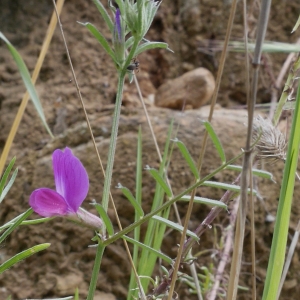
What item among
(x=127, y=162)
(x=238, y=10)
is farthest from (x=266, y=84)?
(x=127, y=162)

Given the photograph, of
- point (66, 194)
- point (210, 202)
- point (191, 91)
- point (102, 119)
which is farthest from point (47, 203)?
point (191, 91)

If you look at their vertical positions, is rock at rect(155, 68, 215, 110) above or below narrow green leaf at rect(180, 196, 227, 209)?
below

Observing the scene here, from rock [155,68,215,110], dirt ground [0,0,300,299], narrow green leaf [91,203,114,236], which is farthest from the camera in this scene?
rock [155,68,215,110]

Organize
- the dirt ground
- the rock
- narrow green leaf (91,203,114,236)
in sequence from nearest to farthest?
narrow green leaf (91,203,114,236), the dirt ground, the rock

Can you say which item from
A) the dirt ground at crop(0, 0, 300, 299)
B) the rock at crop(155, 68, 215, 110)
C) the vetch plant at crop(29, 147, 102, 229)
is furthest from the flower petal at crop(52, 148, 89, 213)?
the rock at crop(155, 68, 215, 110)

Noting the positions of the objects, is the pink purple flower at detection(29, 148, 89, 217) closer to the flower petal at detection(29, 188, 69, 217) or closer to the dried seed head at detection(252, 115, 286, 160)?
the flower petal at detection(29, 188, 69, 217)

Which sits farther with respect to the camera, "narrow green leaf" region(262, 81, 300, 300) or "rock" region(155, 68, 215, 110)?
"rock" region(155, 68, 215, 110)

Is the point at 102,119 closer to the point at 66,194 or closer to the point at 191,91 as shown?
the point at 191,91
